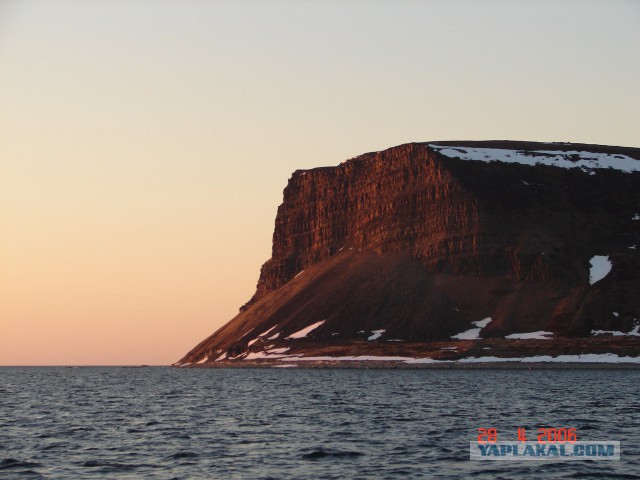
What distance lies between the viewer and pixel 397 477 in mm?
38844

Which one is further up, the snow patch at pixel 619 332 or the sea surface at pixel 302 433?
the snow patch at pixel 619 332

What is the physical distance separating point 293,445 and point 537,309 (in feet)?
512

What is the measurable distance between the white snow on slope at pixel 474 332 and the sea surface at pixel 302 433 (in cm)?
9793

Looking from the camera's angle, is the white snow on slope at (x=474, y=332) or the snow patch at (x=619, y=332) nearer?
the snow patch at (x=619, y=332)

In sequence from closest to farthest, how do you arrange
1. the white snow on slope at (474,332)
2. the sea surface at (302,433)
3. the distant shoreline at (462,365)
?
the sea surface at (302,433)
the distant shoreline at (462,365)
the white snow on slope at (474,332)

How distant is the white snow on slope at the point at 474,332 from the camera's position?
192m

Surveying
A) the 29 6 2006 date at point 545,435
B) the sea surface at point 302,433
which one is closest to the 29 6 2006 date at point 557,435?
the 29 6 2006 date at point 545,435

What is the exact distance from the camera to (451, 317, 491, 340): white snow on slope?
19175cm

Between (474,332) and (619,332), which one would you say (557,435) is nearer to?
(619,332)

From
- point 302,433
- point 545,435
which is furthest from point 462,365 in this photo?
point 545,435

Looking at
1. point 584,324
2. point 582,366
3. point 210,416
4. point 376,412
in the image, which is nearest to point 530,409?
point 376,412

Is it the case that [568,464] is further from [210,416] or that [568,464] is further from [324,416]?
[210,416]

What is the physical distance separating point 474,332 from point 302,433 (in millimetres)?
142237

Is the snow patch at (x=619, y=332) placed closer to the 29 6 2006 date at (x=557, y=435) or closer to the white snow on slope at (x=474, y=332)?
the white snow on slope at (x=474, y=332)
